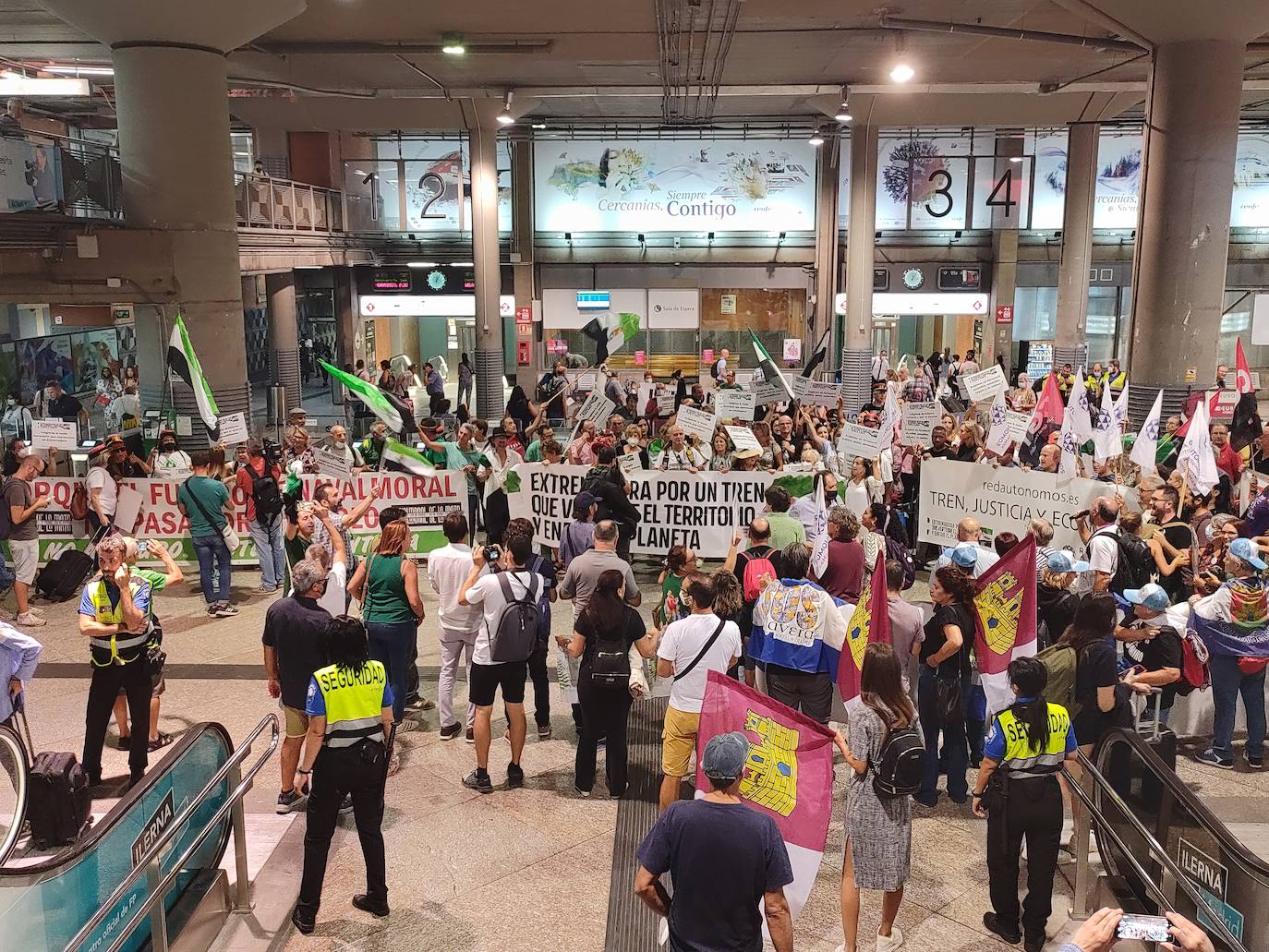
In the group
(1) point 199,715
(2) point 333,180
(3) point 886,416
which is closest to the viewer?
(1) point 199,715

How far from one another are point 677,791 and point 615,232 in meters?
26.4

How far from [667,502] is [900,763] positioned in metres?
6.94

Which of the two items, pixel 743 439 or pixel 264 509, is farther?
pixel 743 439

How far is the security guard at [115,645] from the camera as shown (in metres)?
7.06

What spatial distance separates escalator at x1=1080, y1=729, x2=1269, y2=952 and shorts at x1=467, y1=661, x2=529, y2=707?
11.7 ft

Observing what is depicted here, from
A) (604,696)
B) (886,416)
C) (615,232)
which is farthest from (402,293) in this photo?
(604,696)

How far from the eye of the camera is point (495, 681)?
7.41 metres

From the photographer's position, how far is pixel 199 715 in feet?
29.1

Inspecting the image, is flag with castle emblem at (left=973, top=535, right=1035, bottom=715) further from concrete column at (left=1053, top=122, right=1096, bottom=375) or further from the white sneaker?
concrete column at (left=1053, top=122, right=1096, bottom=375)

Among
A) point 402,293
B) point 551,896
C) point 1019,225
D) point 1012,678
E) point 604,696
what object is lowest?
point 551,896

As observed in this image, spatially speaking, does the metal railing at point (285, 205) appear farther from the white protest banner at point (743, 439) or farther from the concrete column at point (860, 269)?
the concrete column at point (860, 269)

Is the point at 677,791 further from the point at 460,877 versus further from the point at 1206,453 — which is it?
the point at 1206,453

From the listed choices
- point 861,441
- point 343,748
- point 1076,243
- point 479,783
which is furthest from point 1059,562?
point 1076,243

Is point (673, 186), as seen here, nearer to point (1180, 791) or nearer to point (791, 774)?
point (791, 774)
